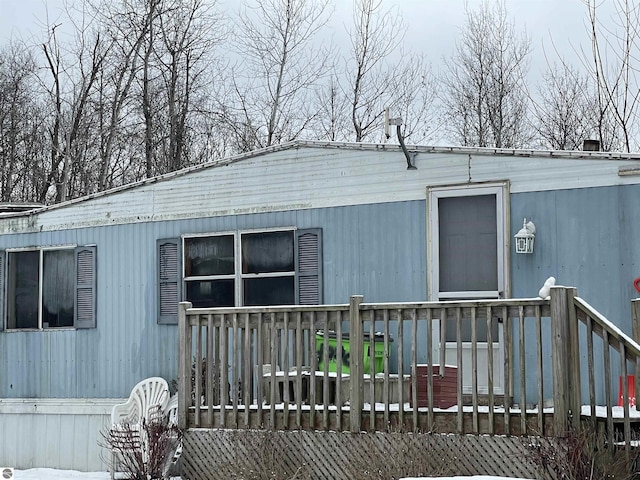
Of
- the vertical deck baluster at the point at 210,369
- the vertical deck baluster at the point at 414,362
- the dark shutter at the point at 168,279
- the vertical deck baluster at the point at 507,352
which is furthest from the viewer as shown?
the dark shutter at the point at 168,279

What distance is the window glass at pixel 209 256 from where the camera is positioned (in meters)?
10.9

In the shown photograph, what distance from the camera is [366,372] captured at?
31.2 ft

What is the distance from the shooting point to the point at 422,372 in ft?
Answer: 29.8

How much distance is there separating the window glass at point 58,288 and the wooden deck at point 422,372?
3140mm

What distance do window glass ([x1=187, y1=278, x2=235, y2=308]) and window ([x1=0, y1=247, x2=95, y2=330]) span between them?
142cm

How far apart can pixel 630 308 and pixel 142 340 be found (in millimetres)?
5401

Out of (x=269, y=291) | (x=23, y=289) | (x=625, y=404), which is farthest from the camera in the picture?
(x=23, y=289)

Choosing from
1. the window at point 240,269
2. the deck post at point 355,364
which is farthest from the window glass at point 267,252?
the deck post at point 355,364

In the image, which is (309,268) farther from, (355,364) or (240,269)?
(355,364)

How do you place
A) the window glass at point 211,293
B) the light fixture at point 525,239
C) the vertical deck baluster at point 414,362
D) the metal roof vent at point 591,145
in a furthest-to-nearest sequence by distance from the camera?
the window glass at point 211,293
the metal roof vent at point 591,145
the light fixture at point 525,239
the vertical deck baluster at point 414,362

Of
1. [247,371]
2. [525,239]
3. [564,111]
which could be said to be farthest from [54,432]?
[564,111]

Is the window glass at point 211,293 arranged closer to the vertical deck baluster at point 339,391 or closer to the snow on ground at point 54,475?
the snow on ground at point 54,475

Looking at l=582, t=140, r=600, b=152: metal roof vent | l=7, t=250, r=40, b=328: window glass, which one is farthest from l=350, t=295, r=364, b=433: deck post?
l=7, t=250, r=40, b=328: window glass

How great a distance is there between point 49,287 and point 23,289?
1.41 feet
